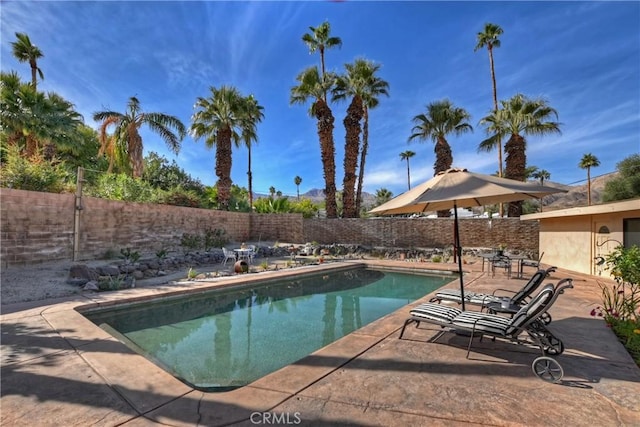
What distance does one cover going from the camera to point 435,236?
59.8 ft

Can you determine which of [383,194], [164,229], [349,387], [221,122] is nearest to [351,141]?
[221,122]

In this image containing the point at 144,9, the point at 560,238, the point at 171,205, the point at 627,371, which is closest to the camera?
the point at 627,371

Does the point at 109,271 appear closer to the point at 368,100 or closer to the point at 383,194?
the point at 368,100

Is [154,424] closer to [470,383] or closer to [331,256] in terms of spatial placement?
[470,383]

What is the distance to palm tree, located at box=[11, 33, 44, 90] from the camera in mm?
17516

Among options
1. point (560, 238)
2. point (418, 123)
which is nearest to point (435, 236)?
point (560, 238)

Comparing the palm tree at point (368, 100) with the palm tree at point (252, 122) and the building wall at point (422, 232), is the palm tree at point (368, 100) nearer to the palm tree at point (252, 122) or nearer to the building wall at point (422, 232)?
the building wall at point (422, 232)

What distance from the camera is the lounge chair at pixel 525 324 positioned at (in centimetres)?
324

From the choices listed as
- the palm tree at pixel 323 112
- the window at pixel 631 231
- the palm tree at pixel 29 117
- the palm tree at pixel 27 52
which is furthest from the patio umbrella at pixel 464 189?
the palm tree at pixel 27 52

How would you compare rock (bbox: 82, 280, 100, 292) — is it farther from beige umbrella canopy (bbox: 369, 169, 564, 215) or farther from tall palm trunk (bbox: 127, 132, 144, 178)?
tall palm trunk (bbox: 127, 132, 144, 178)

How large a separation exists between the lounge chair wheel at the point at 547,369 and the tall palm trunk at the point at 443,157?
58.8 ft

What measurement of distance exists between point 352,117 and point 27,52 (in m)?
19.7

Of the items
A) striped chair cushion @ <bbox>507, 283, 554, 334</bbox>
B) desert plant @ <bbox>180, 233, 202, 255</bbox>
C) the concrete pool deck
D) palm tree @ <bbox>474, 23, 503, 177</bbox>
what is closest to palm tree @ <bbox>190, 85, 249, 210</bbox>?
desert plant @ <bbox>180, 233, 202, 255</bbox>

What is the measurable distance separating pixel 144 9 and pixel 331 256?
1252 centimetres
